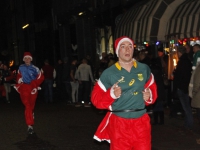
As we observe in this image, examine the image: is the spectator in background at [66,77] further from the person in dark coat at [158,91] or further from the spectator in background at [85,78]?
the person in dark coat at [158,91]

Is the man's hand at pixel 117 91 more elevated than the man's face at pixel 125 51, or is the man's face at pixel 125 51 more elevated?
the man's face at pixel 125 51

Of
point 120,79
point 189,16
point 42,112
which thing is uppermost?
point 189,16

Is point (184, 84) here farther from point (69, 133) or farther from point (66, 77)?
point (66, 77)

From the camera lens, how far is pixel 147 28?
58.4 ft

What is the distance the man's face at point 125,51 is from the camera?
650 centimetres

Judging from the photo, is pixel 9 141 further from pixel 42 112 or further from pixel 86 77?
pixel 86 77

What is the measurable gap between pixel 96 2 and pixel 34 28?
769 inches

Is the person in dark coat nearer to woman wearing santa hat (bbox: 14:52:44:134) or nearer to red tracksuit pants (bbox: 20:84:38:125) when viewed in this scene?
woman wearing santa hat (bbox: 14:52:44:134)

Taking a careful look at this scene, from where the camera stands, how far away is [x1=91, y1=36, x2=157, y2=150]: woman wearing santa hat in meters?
6.37

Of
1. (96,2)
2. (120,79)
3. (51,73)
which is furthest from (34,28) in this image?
(120,79)

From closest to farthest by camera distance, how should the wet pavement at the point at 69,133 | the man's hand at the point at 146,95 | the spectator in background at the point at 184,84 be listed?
the man's hand at the point at 146,95, the wet pavement at the point at 69,133, the spectator in background at the point at 184,84

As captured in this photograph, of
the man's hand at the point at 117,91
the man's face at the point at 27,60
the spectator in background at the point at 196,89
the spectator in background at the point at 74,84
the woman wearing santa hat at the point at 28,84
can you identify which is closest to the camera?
the man's hand at the point at 117,91

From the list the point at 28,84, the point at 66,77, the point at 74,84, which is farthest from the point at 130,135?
the point at 66,77

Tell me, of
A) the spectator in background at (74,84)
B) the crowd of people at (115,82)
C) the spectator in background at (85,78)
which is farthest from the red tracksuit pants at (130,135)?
the spectator in background at (74,84)
